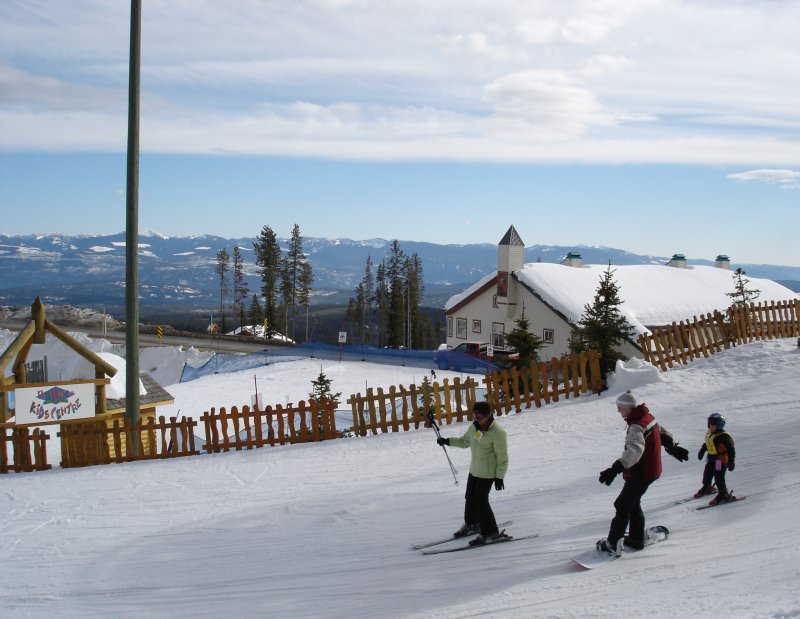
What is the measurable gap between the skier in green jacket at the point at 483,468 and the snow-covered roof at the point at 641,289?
95.3 feet

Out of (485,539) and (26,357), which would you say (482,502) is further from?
(26,357)

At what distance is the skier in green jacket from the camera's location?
7.10 m

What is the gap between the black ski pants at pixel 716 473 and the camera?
8000mm

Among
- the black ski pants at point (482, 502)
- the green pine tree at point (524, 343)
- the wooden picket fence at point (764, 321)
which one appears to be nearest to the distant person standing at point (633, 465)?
the black ski pants at point (482, 502)

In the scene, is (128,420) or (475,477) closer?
(475,477)

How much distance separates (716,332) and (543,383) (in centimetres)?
547

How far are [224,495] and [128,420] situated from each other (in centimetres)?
386

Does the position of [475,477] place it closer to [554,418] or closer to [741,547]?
[741,547]

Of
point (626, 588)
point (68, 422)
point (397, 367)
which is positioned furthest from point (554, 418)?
point (397, 367)

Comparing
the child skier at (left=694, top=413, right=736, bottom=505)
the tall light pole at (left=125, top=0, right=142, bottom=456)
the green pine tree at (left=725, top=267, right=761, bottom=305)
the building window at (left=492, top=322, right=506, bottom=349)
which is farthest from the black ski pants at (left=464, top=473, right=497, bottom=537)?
the building window at (left=492, top=322, right=506, bottom=349)

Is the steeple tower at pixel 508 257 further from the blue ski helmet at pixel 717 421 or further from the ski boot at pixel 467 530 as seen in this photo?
the ski boot at pixel 467 530

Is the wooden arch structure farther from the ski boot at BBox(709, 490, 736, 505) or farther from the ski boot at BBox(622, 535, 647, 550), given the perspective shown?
the ski boot at BBox(709, 490, 736, 505)

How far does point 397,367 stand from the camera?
3375 cm

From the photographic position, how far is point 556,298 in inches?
1518
